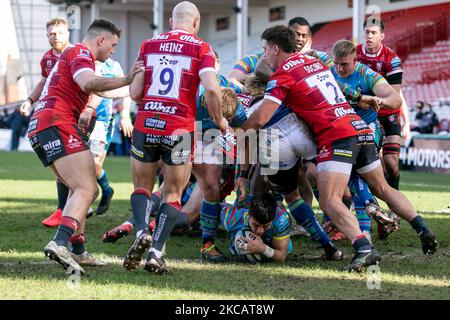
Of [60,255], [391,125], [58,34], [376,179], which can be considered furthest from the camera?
[58,34]

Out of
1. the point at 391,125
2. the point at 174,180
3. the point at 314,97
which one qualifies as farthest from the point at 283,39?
the point at 391,125

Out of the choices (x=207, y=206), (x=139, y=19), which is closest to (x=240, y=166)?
(x=207, y=206)

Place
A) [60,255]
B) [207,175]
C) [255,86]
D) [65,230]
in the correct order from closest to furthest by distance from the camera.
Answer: [60,255] < [65,230] < [207,175] < [255,86]

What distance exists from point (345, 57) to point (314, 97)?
1476 mm

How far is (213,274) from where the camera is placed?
20.2ft

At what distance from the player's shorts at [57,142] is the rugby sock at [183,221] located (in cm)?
169

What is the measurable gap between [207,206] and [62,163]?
1603 mm

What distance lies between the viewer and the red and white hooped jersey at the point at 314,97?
21.1 ft

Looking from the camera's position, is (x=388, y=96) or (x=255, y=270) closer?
(x=255, y=270)

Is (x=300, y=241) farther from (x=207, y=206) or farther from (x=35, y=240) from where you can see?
(x=35, y=240)

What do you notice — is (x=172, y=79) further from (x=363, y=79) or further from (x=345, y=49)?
(x=345, y=49)

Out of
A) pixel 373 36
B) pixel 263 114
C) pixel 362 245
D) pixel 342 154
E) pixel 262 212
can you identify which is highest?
pixel 373 36

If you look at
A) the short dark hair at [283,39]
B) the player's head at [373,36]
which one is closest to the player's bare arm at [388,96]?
the short dark hair at [283,39]

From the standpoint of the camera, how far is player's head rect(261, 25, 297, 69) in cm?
668
